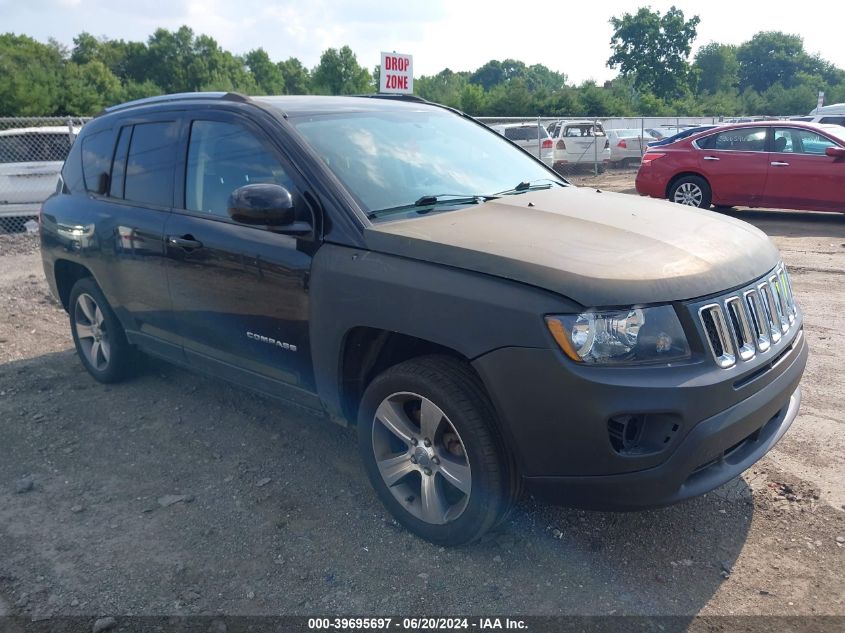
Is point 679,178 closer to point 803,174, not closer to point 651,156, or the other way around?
point 651,156

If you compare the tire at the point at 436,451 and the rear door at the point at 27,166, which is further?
the rear door at the point at 27,166

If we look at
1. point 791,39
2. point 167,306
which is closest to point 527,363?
point 167,306

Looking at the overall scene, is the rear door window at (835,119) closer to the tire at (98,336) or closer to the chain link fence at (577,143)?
the chain link fence at (577,143)

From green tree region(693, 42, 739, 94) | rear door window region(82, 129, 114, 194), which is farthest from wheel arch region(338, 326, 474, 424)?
green tree region(693, 42, 739, 94)

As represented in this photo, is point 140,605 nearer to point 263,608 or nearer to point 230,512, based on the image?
point 263,608

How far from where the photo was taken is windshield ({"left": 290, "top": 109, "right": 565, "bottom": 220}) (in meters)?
3.55

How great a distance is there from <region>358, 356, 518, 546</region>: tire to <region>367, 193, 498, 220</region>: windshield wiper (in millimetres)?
738

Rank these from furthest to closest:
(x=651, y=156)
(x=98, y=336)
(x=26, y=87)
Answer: (x=26, y=87)
(x=651, y=156)
(x=98, y=336)

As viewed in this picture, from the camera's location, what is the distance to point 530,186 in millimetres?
4145

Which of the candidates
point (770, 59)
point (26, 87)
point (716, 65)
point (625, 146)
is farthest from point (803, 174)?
point (770, 59)

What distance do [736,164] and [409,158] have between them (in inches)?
389

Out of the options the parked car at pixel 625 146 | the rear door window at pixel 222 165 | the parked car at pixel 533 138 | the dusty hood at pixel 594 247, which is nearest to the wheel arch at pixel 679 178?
the parked car at pixel 533 138

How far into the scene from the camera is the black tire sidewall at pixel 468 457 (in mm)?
2920

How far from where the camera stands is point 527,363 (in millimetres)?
2705
